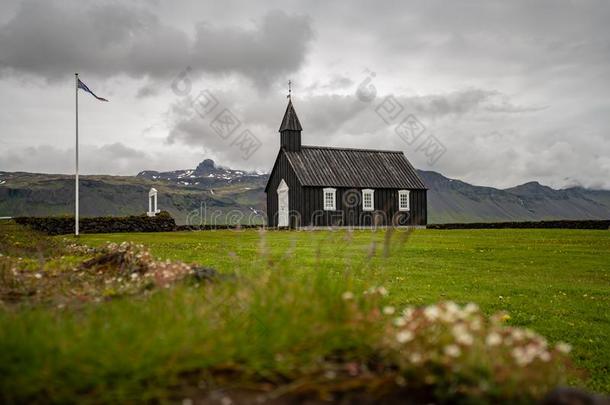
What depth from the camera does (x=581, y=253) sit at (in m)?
21.4

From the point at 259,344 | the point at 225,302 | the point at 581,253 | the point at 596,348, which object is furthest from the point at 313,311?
the point at 581,253

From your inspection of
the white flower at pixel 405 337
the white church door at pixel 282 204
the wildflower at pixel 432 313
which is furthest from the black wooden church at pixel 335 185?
the white flower at pixel 405 337

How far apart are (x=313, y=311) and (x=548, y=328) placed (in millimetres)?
6600

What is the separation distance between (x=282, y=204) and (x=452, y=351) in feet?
151

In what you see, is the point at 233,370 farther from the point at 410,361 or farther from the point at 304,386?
the point at 410,361

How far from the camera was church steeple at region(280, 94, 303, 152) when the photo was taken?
156 ft

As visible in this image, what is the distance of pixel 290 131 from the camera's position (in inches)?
1877

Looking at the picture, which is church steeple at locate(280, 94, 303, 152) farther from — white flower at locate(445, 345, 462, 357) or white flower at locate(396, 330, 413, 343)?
white flower at locate(445, 345, 462, 357)

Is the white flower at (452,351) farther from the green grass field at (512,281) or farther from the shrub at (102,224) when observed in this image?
the shrub at (102,224)

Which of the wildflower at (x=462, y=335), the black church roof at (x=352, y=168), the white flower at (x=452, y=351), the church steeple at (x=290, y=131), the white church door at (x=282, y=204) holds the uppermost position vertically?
the church steeple at (x=290, y=131)

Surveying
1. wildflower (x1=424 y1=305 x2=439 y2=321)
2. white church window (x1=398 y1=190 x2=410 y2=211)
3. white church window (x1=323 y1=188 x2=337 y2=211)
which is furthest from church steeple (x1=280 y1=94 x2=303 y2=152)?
wildflower (x1=424 y1=305 x2=439 y2=321)

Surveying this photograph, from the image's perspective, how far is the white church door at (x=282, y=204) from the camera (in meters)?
48.1

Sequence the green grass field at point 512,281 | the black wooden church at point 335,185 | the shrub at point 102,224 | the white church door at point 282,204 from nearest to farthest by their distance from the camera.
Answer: the green grass field at point 512,281, the shrub at point 102,224, the black wooden church at point 335,185, the white church door at point 282,204

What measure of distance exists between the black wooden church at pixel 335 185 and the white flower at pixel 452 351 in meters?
40.5
